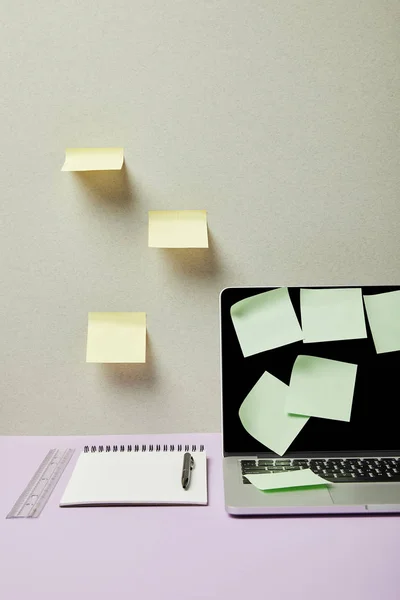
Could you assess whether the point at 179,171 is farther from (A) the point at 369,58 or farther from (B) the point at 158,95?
(A) the point at 369,58

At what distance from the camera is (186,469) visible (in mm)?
747

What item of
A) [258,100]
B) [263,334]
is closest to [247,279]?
[263,334]

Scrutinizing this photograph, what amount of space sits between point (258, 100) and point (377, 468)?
0.57 meters

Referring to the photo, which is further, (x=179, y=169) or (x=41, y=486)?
(x=179, y=169)

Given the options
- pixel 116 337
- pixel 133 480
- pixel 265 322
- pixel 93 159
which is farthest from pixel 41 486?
pixel 93 159

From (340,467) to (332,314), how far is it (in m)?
0.21

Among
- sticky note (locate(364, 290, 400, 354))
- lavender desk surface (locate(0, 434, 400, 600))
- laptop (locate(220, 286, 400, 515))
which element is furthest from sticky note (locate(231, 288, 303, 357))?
lavender desk surface (locate(0, 434, 400, 600))

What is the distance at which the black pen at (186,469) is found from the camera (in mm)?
718

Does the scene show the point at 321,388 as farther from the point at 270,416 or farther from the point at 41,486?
the point at 41,486

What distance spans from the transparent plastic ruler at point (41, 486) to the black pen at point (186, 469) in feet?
0.58

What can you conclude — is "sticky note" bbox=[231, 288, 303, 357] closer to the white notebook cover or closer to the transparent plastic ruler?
the white notebook cover

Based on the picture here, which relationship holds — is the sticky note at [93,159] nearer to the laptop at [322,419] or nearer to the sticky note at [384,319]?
the laptop at [322,419]

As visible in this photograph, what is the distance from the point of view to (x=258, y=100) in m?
0.85

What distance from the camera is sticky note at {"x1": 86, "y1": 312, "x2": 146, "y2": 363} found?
2.88ft
